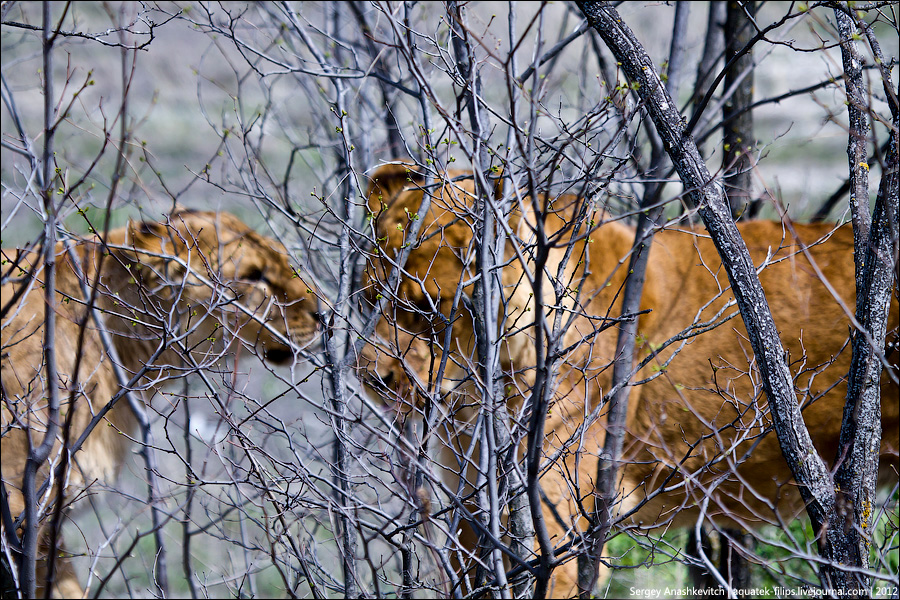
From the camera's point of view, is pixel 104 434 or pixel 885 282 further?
pixel 104 434

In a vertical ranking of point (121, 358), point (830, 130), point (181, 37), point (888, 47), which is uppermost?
point (181, 37)

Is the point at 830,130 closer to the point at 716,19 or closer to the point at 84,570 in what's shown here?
the point at 716,19

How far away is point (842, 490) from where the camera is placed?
2074 mm

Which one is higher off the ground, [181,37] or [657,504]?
[181,37]

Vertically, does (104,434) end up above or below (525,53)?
below

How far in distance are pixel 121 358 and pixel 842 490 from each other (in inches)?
143

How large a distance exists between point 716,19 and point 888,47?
6.12 meters

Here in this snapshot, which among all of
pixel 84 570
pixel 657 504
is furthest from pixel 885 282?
pixel 84 570

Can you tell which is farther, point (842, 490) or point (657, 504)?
point (657, 504)

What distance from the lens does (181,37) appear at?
12.8 meters

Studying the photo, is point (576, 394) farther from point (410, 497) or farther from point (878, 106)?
point (878, 106)

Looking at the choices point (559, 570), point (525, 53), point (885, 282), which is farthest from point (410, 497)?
point (525, 53)

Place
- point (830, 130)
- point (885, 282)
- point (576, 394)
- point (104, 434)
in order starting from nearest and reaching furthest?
point (885, 282) < point (576, 394) < point (104, 434) < point (830, 130)

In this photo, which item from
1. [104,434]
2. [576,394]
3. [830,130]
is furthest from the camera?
[830,130]
